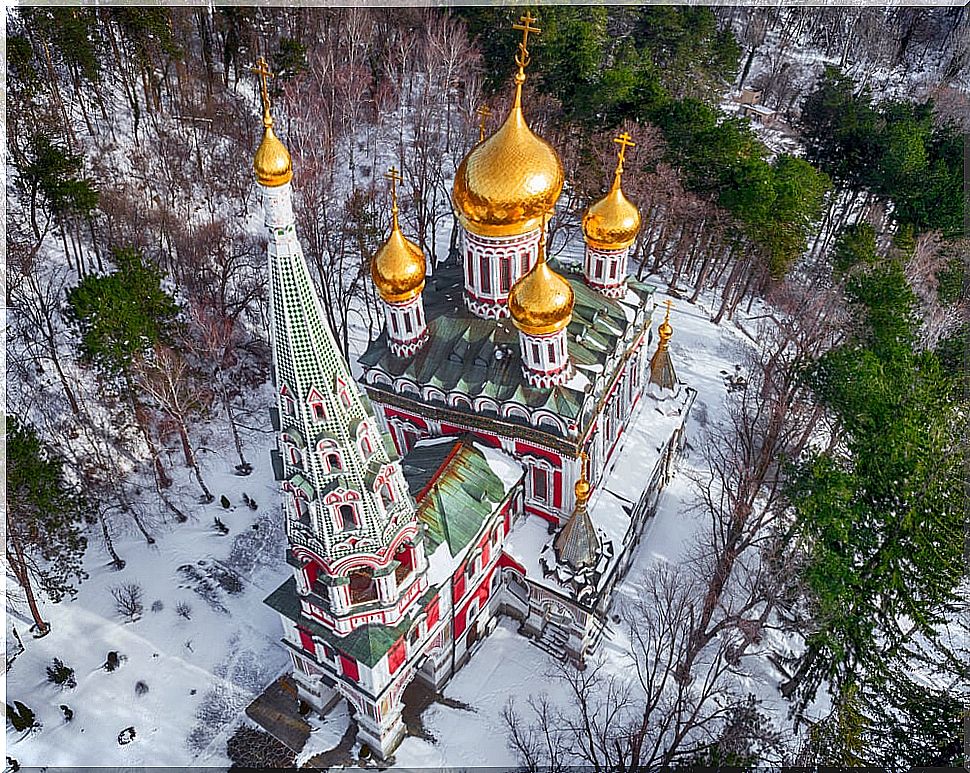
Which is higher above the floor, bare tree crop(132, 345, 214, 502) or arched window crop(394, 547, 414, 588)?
arched window crop(394, 547, 414, 588)

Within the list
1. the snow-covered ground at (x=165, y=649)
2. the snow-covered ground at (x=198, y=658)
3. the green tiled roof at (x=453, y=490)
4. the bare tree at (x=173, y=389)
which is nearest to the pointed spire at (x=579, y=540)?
the green tiled roof at (x=453, y=490)

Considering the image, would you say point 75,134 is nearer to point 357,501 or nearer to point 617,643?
point 357,501

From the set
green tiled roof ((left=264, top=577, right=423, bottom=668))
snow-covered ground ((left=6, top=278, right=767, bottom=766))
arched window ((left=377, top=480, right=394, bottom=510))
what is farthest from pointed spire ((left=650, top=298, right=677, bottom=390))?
arched window ((left=377, top=480, right=394, bottom=510))

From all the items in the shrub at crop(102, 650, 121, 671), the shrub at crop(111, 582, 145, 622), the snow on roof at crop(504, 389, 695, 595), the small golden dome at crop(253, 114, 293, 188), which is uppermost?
the small golden dome at crop(253, 114, 293, 188)

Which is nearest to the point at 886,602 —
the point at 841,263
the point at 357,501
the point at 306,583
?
the point at 357,501

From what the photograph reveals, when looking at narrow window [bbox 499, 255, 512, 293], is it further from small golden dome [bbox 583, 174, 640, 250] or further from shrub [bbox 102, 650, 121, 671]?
shrub [bbox 102, 650, 121, 671]

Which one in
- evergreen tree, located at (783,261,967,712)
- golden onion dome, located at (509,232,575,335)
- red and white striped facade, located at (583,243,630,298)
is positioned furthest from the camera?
red and white striped facade, located at (583,243,630,298)

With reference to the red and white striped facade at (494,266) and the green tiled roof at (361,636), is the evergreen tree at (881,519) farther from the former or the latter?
the green tiled roof at (361,636)

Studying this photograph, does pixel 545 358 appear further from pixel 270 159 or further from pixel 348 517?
pixel 270 159
